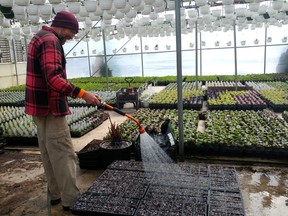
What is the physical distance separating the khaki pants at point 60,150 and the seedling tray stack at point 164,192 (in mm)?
217

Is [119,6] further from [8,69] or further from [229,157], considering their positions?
[8,69]

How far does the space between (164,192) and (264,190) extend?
1.24 metres

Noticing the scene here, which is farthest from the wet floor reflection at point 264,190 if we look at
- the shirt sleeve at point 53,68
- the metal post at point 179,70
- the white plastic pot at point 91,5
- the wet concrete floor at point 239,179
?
the white plastic pot at point 91,5

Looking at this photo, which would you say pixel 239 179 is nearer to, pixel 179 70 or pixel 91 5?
pixel 179 70

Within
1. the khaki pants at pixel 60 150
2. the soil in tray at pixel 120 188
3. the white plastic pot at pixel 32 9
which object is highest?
the white plastic pot at pixel 32 9

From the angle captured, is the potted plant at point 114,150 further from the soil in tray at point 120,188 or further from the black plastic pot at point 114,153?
the soil in tray at point 120,188

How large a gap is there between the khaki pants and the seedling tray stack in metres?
0.22

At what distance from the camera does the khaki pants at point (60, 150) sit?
2.49 metres

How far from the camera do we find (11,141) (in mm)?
5020

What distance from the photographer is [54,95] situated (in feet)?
8.05

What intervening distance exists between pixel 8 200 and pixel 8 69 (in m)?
11.8

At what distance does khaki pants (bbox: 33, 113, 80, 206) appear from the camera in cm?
249

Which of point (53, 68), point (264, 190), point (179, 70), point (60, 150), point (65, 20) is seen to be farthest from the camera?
point (179, 70)

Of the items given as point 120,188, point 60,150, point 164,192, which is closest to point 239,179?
point 164,192
